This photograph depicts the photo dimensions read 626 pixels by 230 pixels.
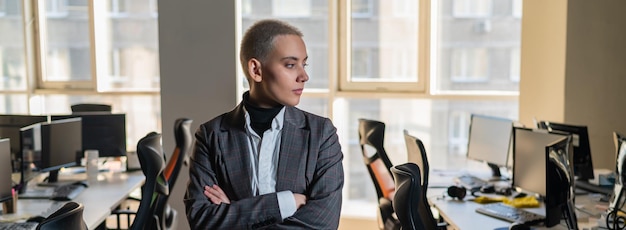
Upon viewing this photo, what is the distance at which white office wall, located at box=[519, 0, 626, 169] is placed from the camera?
14.6ft

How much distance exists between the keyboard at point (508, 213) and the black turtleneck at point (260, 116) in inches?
68.2

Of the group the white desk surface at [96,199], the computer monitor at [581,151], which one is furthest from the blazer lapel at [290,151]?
the computer monitor at [581,151]

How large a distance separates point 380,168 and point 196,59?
5.91 feet

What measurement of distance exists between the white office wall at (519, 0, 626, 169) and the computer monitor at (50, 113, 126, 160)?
3326 mm

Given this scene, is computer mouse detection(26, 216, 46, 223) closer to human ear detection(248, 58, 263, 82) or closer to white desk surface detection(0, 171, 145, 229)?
white desk surface detection(0, 171, 145, 229)

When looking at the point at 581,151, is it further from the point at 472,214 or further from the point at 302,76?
the point at 302,76

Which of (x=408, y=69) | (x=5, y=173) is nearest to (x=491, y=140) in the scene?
(x=408, y=69)

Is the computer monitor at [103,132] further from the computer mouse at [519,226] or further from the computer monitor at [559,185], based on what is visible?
the computer monitor at [559,185]

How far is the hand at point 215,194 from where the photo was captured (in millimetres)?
1886

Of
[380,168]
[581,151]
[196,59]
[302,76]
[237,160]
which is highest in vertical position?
[196,59]

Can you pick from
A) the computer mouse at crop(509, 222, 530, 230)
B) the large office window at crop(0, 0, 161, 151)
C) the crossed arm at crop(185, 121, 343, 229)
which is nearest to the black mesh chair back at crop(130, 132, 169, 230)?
the crossed arm at crop(185, 121, 343, 229)

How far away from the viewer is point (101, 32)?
19.1 feet

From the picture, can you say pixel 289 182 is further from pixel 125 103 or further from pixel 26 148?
pixel 125 103

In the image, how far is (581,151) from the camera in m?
3.82
